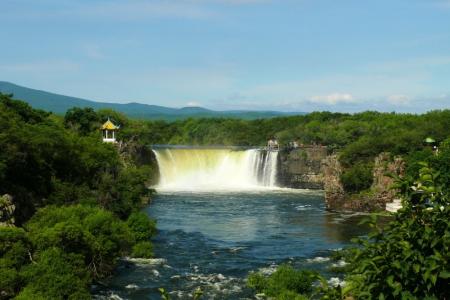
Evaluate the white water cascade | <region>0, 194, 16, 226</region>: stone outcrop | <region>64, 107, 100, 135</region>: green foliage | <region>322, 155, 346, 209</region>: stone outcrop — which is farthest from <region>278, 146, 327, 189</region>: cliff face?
<region>0, 194, 16, 226</region>: stone outcrop

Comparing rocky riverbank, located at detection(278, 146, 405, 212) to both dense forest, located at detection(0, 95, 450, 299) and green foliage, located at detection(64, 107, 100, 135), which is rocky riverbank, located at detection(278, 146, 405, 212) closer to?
dense forest, located at detection(0, 95, 450, 299)

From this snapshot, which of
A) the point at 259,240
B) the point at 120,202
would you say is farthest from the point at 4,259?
the point at 259,240

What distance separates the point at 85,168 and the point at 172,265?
1051cm

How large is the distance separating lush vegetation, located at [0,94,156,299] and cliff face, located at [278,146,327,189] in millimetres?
23212

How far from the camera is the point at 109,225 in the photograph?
73.2ft

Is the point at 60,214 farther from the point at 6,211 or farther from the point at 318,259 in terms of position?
the point at 318,259

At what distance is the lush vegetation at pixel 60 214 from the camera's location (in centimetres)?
1780

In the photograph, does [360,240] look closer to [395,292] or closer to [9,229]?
[395,292]

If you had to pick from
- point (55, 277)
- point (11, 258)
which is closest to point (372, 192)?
point (55, 277)

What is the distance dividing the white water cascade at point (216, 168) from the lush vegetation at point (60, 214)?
22.1 meters

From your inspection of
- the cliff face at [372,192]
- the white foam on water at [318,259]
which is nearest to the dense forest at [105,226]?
the white foam on water at [318,259]

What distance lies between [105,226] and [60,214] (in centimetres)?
188

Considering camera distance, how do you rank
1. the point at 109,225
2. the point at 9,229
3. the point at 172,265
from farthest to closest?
the point at 172,265 → the point at 109,225 → the point at 9,229

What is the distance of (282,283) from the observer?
2041 cm
